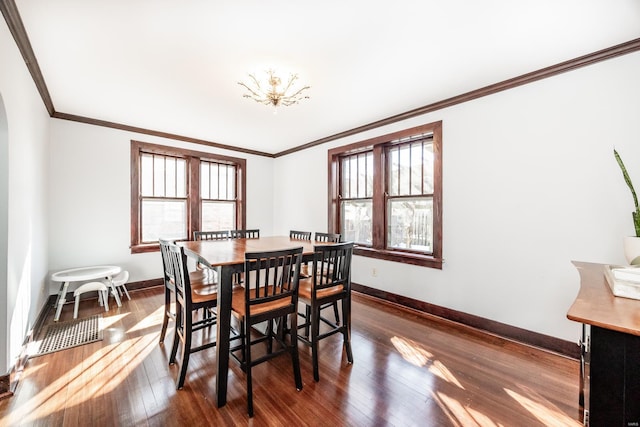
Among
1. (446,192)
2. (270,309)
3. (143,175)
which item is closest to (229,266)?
(270,309)

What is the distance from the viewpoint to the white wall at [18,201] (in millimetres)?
1829

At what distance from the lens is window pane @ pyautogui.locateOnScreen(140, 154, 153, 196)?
435 cm

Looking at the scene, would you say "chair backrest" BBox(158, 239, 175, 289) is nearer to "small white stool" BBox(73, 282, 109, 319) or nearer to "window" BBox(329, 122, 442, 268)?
"small white stool" BBox(73, 282, 109, 319)

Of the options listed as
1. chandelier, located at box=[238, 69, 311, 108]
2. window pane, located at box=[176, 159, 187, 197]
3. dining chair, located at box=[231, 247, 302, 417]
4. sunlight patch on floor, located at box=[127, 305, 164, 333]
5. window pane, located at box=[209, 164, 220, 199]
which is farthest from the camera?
window pane, located at box=[209, 164, 220, 199]

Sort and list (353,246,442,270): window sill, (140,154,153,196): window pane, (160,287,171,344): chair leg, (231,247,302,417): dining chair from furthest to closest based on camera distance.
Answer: (140,154,153,196): window pane → (353,246,442,270): window sill → (160,287,171,344): chair leg → (231,247,302,417): dining chair

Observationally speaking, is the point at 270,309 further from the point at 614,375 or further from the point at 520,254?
the point at 520,254

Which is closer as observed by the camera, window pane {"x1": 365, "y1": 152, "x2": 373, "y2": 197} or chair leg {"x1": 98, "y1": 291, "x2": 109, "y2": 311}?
chair leg {"x1": 98, "y1": 291, "x2": 109, "y2": 311}

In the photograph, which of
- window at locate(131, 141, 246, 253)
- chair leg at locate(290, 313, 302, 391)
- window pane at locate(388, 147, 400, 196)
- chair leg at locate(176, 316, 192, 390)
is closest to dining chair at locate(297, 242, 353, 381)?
chair leg at locate(290, 313, 302, 391)

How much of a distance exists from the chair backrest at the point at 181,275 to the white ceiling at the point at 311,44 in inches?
62.8

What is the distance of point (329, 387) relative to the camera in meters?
1.95

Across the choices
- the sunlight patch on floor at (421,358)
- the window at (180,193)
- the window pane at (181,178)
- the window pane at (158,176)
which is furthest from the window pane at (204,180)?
the sunlight patch on floor at (421,358)

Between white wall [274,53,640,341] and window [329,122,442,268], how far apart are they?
0.53ft

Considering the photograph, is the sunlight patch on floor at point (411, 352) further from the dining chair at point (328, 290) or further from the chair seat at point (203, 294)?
the chair seat at point (203, 294)

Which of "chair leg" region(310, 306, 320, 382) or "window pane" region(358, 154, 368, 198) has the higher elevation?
"window pane" region(358, 154, 368, 198)
